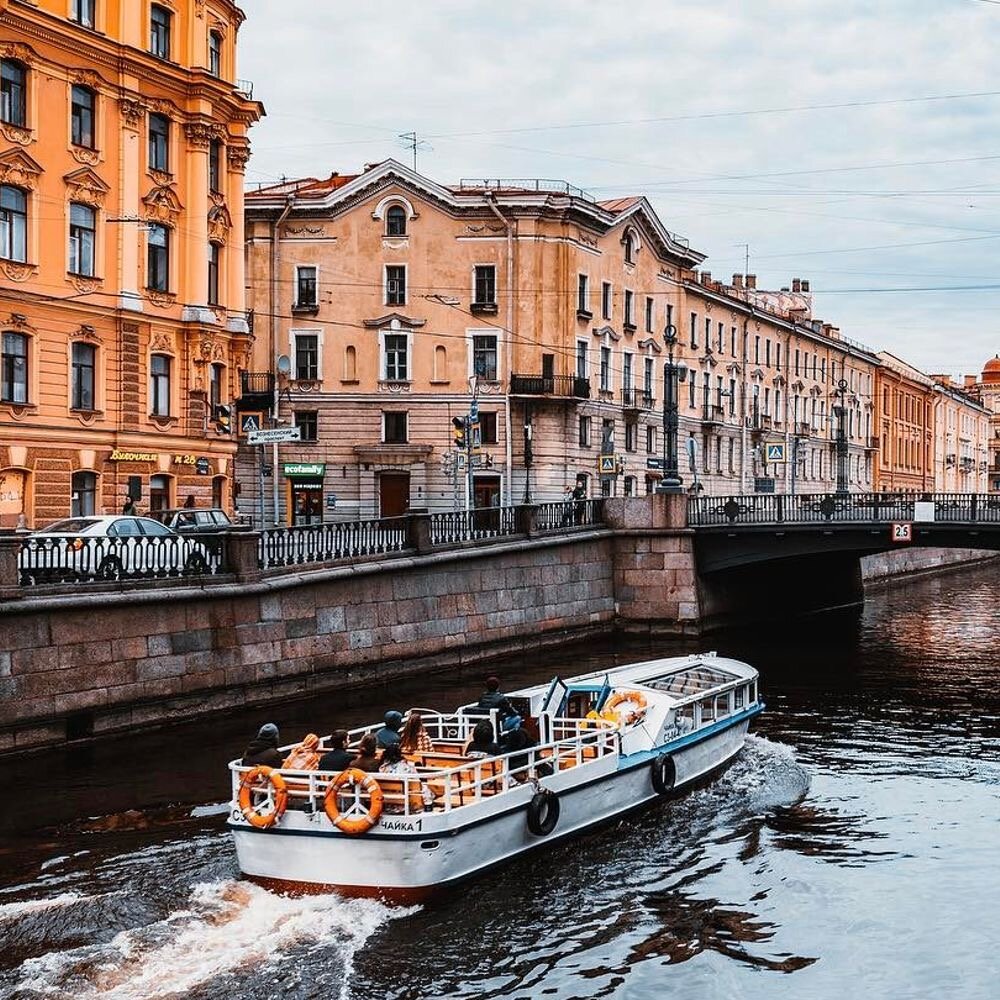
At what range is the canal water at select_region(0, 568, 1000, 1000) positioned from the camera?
13734 mm

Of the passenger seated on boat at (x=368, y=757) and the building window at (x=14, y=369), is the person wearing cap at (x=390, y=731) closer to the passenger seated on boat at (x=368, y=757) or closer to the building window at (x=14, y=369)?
the passenger seated on boat at (x=368, y=757)

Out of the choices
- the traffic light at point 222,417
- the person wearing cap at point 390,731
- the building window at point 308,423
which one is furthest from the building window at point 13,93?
the building window at point 308,423

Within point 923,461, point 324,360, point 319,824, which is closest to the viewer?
point 319,824

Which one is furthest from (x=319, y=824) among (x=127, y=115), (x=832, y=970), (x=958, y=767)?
(x=127, y=115)

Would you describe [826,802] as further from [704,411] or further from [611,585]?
[704,411]

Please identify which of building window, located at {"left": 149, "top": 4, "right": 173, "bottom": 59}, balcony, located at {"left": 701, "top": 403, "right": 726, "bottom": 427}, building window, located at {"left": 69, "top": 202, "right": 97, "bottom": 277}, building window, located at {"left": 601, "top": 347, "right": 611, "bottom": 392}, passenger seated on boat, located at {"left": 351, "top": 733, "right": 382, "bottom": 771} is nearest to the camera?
passenger seated on boat, located at {"left": 351, "top": 733, "right": 382, "bottom": 771}

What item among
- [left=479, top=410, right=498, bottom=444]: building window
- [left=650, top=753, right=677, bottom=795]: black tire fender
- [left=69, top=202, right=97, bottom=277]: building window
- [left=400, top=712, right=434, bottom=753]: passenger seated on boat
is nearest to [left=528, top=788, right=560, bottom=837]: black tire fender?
[left=400, top=712, right=434, bottom=753]: passenger seated on boat

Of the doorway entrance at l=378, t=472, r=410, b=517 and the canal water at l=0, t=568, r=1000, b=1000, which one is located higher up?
the doorway entrance at l=378, t=472, r=410, b=517

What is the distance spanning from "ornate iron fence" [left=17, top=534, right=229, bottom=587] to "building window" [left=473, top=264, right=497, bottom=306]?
100 ft

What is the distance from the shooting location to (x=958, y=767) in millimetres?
23625

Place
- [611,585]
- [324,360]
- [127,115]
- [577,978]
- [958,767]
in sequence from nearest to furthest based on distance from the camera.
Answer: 1. [577,978]
2. [958,767]
3. [127,115]
4. [611,585]
5. [324,360]

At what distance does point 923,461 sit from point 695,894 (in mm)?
98237

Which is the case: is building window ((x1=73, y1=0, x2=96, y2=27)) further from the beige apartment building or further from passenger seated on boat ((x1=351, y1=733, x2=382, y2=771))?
passenger seated on boat ((x1=351, y1=733, x2=382, y2=771))

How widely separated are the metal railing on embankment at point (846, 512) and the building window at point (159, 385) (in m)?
14.9
